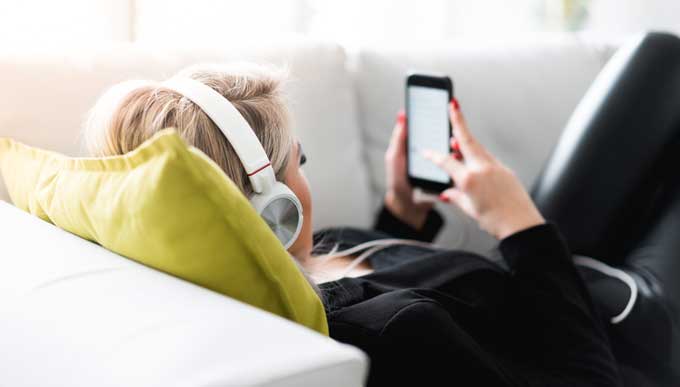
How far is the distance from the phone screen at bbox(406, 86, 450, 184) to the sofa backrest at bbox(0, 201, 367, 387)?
33.1 inches

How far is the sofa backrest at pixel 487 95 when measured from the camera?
1554mm

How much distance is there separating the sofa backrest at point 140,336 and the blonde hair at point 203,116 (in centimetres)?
16

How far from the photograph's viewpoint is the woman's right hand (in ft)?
3.73

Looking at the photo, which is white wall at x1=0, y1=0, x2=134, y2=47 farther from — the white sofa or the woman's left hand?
the woman's left hand

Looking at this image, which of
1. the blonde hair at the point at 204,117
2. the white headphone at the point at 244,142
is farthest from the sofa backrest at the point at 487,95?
the white headphone at the point at 244,142

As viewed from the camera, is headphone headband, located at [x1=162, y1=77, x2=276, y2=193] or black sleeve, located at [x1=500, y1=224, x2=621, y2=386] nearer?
headphone headband, located at [x1=162, y1=77, x2=276, y2=193]

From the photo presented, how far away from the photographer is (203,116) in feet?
2.44

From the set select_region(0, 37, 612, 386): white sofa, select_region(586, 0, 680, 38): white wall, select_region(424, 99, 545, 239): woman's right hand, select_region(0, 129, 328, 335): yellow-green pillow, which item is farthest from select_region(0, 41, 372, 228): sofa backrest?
select_region(586, 0, 680, 38): white wall

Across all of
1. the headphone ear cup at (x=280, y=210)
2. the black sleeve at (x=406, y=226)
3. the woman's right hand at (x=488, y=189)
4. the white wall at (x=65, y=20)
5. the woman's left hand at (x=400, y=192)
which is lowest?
the black sleeve at (x=406, y=226)

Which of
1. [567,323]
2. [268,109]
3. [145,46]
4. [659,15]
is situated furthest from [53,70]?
[659,15]

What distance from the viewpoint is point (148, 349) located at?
19.7 inches

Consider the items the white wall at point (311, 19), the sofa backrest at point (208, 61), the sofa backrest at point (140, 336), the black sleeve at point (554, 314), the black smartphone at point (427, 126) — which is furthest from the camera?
the white wall at point (311, 19)

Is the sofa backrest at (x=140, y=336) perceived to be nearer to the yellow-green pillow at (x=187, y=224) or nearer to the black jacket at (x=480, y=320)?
the yellow-green pillow at (x=187, y=224)

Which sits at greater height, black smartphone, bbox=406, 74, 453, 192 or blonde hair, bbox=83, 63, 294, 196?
blonde hair, bbox=83, 63, 294, 196
